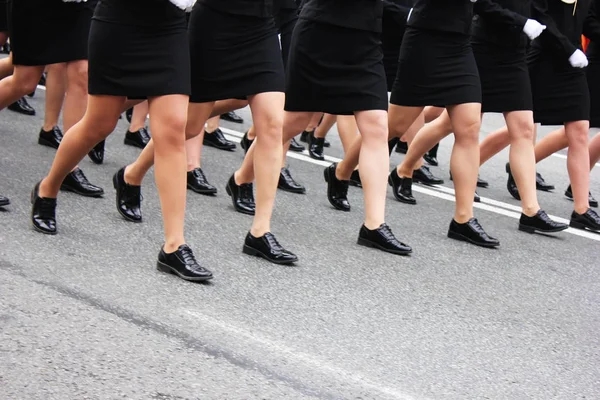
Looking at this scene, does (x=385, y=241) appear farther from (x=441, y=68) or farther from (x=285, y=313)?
(x=285, y=313)

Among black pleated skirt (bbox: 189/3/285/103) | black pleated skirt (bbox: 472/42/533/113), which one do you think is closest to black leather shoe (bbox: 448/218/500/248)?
black pleated skirt (bbox: 472/42/533/113)

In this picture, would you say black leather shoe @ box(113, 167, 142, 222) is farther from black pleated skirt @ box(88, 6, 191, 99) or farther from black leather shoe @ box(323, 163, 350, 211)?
black leather shoe @ box(323, 163, 350, 211)

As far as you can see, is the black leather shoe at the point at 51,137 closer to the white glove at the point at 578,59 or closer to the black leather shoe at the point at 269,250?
the black leather shoe at the point at 269,250

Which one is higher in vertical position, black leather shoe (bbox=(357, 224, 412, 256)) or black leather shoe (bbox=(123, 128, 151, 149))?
black leather shoe (bbox=(357, 224, 412, 256))

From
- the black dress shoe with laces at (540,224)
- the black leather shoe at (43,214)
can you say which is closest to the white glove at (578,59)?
the black dress shoe with laces at (540,224)

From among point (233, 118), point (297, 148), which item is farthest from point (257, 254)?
point (233, 118)

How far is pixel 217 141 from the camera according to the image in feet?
29.0

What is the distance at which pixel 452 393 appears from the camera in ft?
13.4

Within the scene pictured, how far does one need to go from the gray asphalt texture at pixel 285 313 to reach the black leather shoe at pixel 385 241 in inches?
2.9

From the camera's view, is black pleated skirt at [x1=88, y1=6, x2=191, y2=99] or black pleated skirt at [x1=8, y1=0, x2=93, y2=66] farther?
black pleated skirt at [x1=8, y1=0, x2=93, y2=66]

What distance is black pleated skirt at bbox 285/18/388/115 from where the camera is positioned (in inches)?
236

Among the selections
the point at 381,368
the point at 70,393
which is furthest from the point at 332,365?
the point at 70,393

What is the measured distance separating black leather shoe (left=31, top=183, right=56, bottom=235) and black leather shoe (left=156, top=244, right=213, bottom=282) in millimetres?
718

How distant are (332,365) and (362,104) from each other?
2078 millimetres
